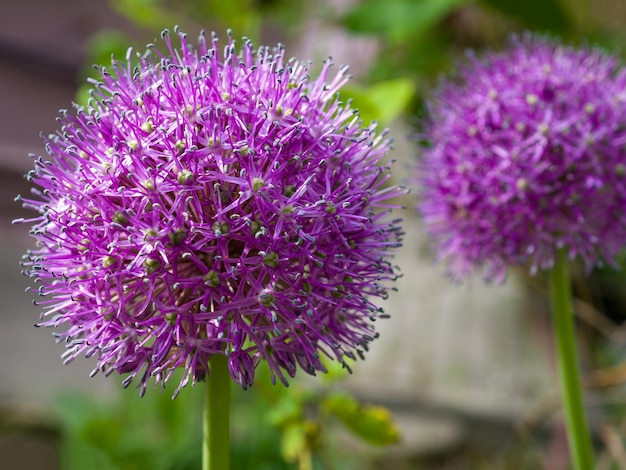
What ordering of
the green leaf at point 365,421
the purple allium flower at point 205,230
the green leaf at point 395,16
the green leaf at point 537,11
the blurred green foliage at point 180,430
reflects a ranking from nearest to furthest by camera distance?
the purple allium flower at point 205,230
the green leaf at point 365,421
the blurred green foliage at point 180,430
the green leaf at point 395,16
the green leaf at point 537,11

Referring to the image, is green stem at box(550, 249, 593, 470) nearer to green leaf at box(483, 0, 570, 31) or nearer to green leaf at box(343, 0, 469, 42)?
green leaf at box(343, 0, 469, 42)

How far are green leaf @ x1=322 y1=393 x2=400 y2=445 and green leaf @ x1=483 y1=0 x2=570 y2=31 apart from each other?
97cm

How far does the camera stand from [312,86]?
0.66 m

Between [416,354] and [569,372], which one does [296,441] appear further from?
[416,354]

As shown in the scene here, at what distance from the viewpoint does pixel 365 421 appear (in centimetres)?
73

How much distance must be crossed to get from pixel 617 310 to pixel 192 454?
51.4 inches

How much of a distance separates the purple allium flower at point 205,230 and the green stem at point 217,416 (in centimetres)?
1

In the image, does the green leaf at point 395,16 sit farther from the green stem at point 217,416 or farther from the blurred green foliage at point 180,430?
the green stem at point 217,416

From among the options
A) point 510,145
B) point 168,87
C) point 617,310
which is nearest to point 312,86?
point 168,87

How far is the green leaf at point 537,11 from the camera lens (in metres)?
1.35

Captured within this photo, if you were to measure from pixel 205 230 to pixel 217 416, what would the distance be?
0.16 metres

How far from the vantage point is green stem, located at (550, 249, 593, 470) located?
0.75 m

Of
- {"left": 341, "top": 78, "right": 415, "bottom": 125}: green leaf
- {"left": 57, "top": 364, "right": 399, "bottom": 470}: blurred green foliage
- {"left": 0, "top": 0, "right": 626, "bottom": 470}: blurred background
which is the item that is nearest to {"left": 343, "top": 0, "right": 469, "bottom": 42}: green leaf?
{"left": 0, "top": 0, "right": 626, "bottom": 470}: blurred background

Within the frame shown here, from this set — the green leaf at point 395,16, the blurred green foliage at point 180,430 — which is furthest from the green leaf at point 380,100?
the blurred green foliage at point 180,430
